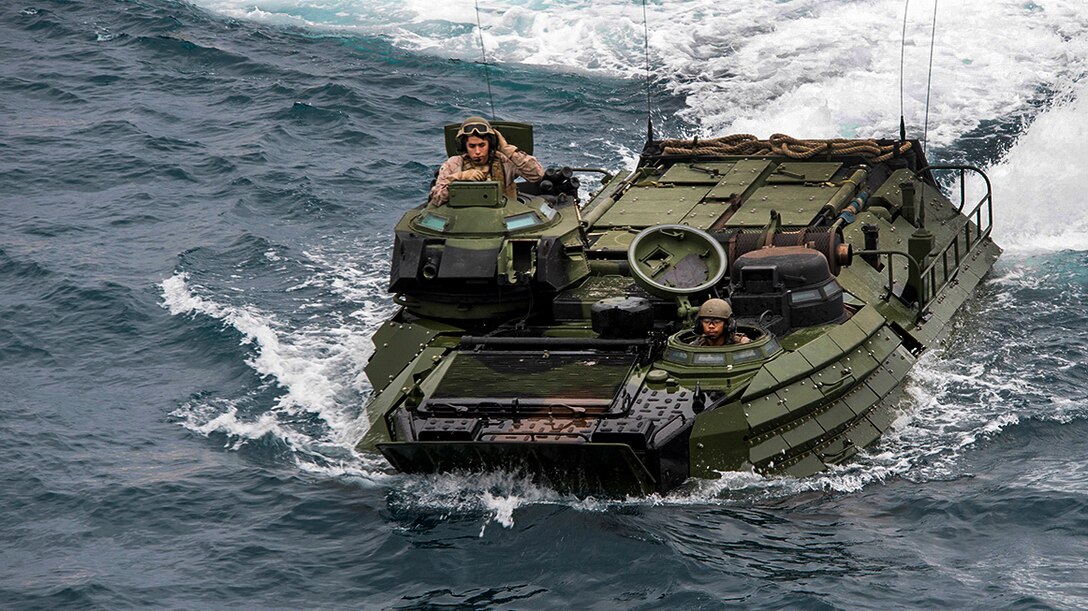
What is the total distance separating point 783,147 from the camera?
30.4 meters

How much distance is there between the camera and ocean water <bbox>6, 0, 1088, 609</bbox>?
19.0 metres

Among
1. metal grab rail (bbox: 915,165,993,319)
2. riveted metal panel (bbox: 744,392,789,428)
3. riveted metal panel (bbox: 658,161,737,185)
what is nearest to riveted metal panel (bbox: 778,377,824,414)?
riveted metal panel (bbox: 744,392,789,428)

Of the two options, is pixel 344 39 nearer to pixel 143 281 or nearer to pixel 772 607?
pixel 143 281

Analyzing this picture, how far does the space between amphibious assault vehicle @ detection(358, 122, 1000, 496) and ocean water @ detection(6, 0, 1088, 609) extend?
55 centimetres

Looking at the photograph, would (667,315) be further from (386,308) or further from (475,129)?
(386,308)

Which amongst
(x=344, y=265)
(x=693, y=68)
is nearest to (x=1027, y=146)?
(x=693, y=68)

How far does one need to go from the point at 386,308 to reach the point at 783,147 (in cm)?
730

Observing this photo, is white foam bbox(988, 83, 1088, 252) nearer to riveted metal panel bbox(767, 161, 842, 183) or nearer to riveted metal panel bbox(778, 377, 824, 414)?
riveted metal panel bbox(767, 161, 842, 183)

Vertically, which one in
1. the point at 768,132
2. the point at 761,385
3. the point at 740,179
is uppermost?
the point at 740,179

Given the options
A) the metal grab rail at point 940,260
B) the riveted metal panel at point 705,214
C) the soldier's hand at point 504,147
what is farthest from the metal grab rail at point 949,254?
the soldier's hand at point 504,147

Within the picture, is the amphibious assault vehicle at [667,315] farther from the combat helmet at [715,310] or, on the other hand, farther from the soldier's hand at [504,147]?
the soldier's hand at [504,147]

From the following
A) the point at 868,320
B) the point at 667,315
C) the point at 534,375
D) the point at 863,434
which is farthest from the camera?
the point at 868,320

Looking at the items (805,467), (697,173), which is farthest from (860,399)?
(697,173)

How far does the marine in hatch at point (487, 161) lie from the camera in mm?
26047
